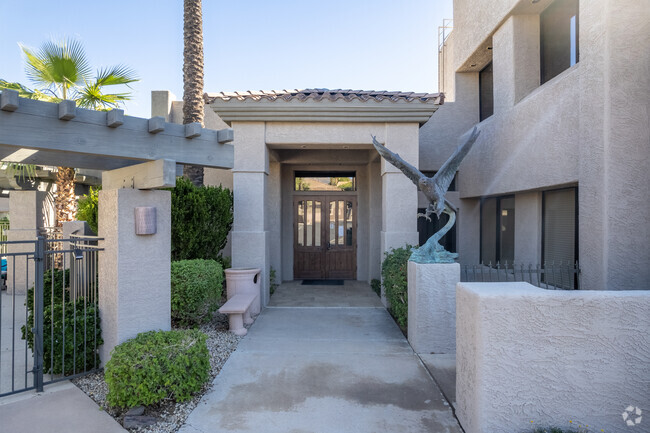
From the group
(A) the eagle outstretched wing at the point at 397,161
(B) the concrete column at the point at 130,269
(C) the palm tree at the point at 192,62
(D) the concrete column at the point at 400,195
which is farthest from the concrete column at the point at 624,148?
(C) the palm tree at the point at 192,62

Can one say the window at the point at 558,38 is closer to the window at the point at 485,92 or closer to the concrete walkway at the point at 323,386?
the window at the point at 485,92

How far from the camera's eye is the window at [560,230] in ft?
20.8

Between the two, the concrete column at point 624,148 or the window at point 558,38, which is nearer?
the concrete column at point 624,148

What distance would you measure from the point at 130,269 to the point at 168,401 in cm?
162

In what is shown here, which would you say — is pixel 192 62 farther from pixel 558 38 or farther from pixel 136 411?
pixel 136 411

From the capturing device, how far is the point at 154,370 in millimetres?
3744

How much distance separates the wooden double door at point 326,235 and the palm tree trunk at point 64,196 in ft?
21.1

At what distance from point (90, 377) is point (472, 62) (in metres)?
11.0

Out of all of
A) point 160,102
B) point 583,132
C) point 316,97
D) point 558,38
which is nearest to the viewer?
point 583,132

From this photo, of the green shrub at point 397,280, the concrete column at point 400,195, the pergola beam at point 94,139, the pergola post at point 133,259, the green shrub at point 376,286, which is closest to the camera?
the pergola beam at point 94,139

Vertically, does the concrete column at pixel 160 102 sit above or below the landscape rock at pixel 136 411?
above

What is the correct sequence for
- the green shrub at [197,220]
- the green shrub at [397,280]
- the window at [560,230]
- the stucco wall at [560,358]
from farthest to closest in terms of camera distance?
the green shrub at [197,220]
the green shrub at [397,280]
the window at [560,230]
the stucco wall at [560,358]

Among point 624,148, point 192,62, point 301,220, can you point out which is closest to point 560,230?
point 624,148

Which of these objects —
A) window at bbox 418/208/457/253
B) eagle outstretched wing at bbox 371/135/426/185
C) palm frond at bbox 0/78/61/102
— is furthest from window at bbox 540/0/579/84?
palm frond at bbox 0/78/61/102
